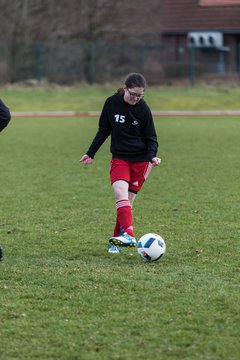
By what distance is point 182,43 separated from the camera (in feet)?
153

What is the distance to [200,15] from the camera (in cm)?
4706

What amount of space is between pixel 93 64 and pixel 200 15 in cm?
991

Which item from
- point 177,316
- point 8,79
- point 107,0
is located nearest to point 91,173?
point 177,316

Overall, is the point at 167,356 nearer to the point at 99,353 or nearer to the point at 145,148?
the point at 99,353

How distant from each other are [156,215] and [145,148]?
7.20 ft

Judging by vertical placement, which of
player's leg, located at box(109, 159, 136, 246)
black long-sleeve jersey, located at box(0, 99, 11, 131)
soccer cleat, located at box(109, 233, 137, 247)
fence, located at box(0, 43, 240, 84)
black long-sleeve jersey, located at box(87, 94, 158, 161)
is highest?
black long-sleeve jersey, located at box(0, 99, 11, 131)

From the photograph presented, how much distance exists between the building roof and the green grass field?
32.5 metres

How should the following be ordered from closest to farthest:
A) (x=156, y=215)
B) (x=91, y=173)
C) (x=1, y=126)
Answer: (x=1, y=126)
(x=156, y=215)
(x=91, y=173)

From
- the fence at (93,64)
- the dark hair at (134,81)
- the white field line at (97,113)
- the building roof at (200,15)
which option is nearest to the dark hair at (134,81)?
the dark hair at (134,81)

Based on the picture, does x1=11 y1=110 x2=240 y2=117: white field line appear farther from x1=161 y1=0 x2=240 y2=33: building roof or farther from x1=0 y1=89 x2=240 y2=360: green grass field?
x1=161 y1=0 x2=240 y2=33: building roof

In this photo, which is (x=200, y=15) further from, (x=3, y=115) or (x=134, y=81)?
(x=3, y=115)

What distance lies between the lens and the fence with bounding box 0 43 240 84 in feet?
132

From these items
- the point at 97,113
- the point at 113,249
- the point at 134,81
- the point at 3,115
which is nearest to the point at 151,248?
the point at 113,249

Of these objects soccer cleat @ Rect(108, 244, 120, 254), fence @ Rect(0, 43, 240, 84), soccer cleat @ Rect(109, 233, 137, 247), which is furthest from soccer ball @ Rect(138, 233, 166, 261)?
fence @ Rect(0, 43, 240, 84)
